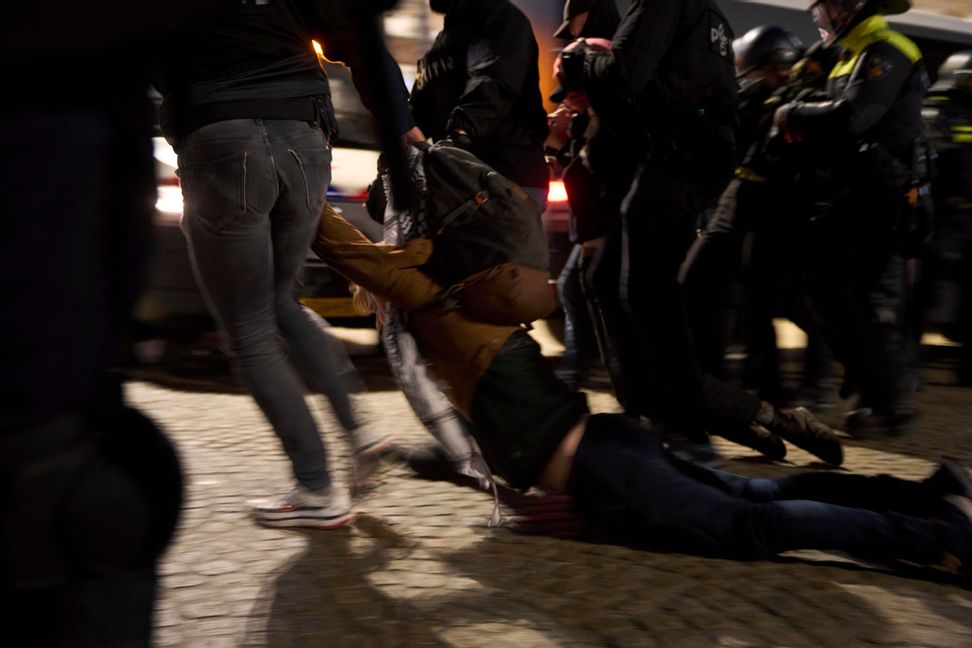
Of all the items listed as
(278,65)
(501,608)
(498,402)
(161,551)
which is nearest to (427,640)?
(501,608)

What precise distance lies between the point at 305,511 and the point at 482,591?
696 mm

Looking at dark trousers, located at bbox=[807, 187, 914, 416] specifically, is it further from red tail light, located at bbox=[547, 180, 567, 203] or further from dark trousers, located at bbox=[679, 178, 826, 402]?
red tail light, located at bbox=[547, 180, 567, 203]

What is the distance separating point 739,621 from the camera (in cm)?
259

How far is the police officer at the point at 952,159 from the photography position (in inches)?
226

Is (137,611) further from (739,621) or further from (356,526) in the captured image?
(356,526)

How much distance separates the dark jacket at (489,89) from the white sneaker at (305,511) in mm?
1423

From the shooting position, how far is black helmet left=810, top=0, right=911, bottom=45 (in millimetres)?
4637

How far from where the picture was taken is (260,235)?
9.68 ft

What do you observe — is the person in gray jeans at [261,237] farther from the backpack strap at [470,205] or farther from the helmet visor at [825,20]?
the helmet visor at [825,20]

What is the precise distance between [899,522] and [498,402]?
1.08 meters

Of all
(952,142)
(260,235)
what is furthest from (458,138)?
(952,142)

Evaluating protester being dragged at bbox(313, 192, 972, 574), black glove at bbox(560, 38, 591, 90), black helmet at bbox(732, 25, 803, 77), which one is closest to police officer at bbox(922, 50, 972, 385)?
black helmet at bbox(732, 25, 803, 77)

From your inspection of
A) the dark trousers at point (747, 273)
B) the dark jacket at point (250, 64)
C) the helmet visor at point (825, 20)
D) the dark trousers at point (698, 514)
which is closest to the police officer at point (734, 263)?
the dark trousers at point (747, 273)

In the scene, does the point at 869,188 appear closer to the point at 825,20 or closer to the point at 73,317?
the point at 825,20
